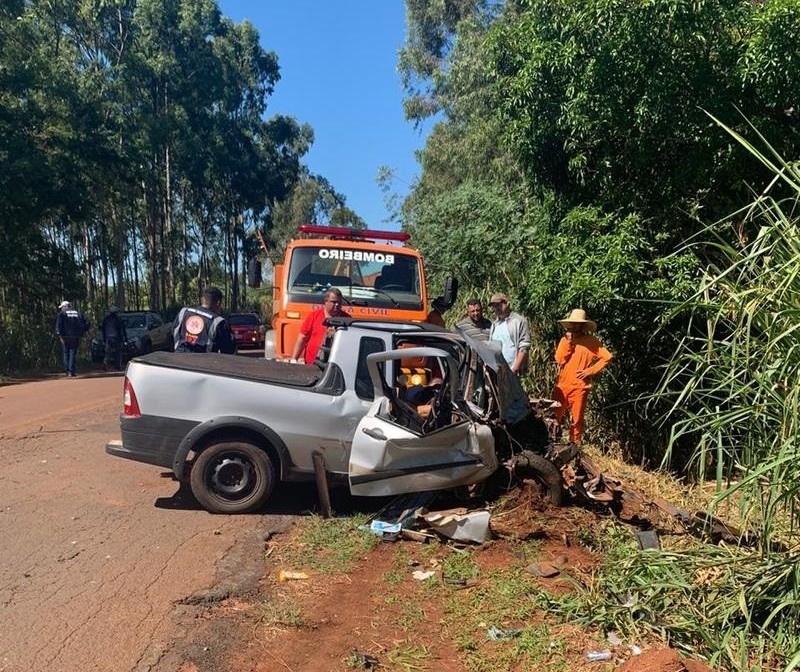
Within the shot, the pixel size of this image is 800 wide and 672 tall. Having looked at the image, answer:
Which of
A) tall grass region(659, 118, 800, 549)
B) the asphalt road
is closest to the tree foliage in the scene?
tall grass region(659, 118, 800, 549)

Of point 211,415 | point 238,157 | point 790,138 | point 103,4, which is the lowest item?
point 211,415

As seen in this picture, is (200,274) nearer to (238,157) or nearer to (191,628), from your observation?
(238,157)

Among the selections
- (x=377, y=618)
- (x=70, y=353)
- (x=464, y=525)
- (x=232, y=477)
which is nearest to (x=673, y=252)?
(x=464, y=525)

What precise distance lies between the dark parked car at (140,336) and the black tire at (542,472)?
1672 cm

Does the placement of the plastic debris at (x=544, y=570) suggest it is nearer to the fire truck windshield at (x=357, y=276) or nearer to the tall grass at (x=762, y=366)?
the tall grass at (x=762, y=366)

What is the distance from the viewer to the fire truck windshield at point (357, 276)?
31.4 feet

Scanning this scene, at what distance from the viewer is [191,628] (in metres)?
4.12

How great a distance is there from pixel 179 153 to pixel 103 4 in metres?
7.88

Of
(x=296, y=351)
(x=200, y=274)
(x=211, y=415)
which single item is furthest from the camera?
(x=200, y=274)

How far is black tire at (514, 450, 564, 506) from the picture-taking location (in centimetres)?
576

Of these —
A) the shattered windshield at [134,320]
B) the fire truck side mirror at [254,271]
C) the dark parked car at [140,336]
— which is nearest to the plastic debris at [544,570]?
the fire truck side mirror at [254,271]

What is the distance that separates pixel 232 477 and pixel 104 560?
1.33 metres

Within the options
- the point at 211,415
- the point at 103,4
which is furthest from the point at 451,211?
the point at 103,4

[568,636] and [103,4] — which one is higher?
[103,4]
